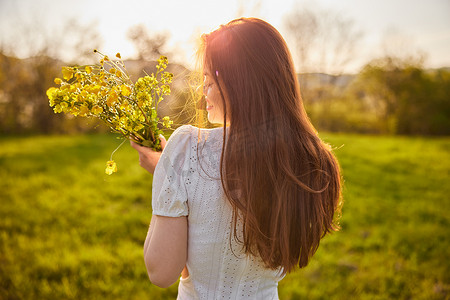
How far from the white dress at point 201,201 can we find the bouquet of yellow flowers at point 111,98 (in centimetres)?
25

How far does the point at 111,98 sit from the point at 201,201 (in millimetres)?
517

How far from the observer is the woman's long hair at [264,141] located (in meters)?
1.15

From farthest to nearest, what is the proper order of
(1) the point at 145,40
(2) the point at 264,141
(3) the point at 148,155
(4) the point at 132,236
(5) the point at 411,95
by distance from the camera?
(5) the point at 411,95
(1) the point at 145,40
(4) the point at 132,236
(3) the point at 148,155
(2) the point at 264,141

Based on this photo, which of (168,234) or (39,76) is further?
(39,76)

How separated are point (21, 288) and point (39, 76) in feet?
40.8

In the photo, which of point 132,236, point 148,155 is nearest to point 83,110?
point 148,155

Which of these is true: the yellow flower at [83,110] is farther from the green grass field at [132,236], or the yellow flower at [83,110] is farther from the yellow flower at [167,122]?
the green grass field at [132,236]

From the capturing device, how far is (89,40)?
13.6 m

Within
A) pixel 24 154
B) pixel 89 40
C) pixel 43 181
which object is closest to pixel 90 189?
pixel 43 181

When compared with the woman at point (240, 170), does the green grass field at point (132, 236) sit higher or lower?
lower

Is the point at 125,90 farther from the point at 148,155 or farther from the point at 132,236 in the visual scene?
the point at 132,236

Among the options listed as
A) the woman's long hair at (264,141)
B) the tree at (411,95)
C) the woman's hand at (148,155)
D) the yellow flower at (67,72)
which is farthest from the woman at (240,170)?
the tree at (411,95)

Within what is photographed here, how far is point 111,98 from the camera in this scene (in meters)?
1.25

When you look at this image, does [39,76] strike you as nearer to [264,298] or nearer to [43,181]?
[43,181]
